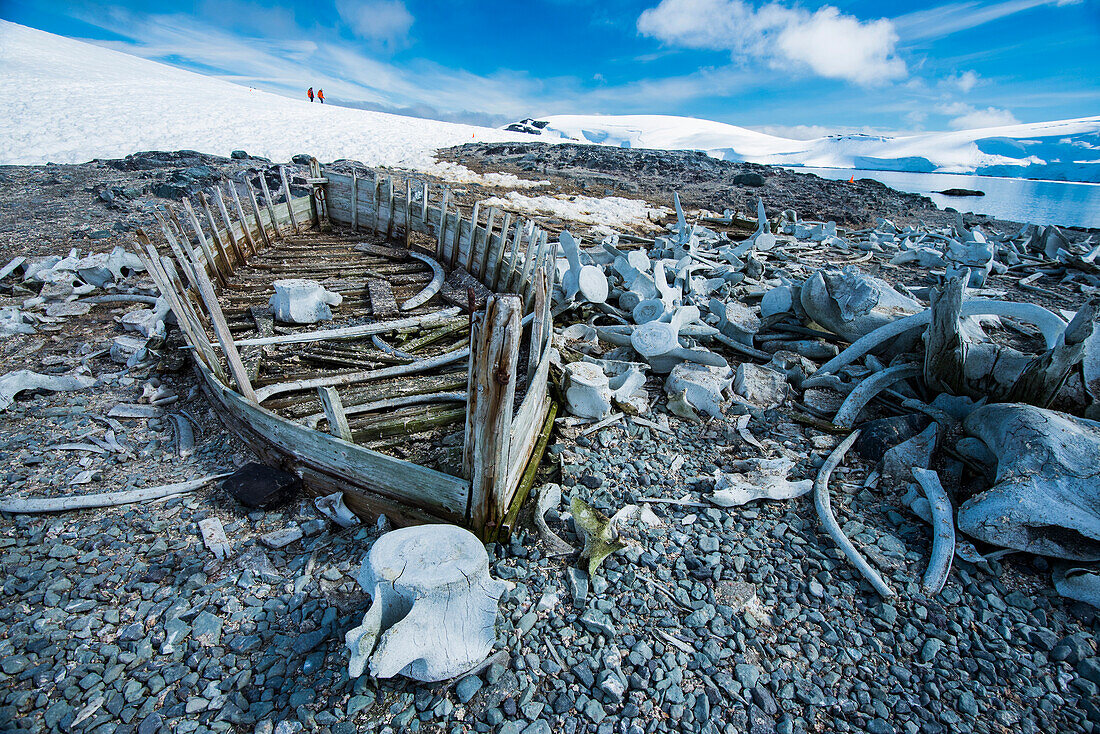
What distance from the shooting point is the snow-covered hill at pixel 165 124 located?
76.5ft

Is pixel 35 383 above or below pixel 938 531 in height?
below

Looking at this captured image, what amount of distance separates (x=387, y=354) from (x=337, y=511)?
91.4 inches

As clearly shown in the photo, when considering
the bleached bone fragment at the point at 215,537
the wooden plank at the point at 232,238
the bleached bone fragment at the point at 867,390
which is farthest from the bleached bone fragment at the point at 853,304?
the wooden plank at the point at 232,238

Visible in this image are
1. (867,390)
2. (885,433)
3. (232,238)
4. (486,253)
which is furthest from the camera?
(232,238)

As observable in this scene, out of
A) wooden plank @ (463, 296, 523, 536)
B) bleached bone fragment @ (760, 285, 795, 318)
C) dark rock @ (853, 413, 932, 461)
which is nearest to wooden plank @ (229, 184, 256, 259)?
wooden plank @ (463, 296, 523, 536)

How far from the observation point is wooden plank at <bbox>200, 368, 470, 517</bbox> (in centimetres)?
317

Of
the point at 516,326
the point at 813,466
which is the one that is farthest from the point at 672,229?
the point at 516,326

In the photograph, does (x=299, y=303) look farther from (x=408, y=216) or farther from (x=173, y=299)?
(x=408, y=216)

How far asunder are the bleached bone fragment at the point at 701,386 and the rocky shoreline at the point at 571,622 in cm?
77

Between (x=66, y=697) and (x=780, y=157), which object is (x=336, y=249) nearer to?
(x=66, y=697)

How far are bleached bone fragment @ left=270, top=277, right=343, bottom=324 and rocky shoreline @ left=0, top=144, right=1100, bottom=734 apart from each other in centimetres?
226

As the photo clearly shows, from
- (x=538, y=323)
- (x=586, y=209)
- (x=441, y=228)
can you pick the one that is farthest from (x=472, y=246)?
(x=586, y=209)

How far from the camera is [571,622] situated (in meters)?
2.90

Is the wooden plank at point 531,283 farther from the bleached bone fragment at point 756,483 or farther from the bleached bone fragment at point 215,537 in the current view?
the bleached bone fragment at point 215,537
